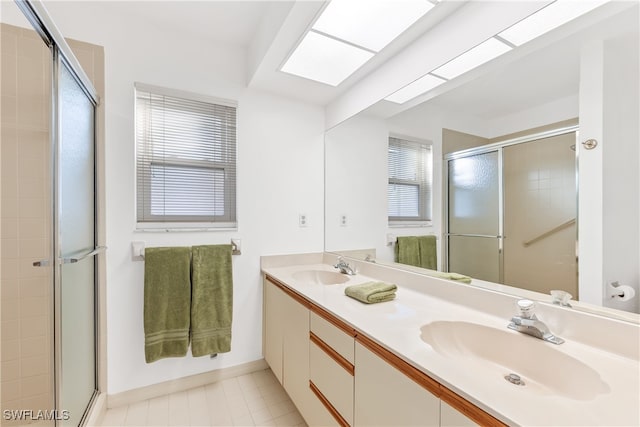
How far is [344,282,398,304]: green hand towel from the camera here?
130 centimetres

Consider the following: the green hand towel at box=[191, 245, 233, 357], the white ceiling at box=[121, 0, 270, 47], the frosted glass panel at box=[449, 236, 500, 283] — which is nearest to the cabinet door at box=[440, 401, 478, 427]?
the frosted glass panel at box=[449, 236, 500, 283]

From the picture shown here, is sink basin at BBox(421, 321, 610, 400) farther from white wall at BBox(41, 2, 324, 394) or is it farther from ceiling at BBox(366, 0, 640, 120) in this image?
white wall at BBox(41, 2, 324, 394)

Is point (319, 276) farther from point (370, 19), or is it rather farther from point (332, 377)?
point (370, 19)

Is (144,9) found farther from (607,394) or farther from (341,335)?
(607,394)

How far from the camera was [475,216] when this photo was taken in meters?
1.31

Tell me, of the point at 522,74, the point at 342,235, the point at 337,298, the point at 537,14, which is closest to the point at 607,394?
the point at 337,298

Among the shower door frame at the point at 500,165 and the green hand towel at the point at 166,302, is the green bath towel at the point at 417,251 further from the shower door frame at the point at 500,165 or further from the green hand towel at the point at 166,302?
the green hand towel at the point at 166,302

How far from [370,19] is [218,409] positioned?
242cm

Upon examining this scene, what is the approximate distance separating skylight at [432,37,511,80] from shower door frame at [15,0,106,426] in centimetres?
174

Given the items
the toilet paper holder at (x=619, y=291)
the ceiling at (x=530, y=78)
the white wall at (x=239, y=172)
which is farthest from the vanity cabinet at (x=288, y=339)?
the ceiling at (x=530, y=78)

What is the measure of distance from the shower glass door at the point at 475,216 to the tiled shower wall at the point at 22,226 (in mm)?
2160

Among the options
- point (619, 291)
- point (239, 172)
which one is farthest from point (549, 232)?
point (239, 172)

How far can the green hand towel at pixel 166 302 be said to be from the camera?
68.3 inches

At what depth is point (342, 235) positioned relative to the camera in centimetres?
226
